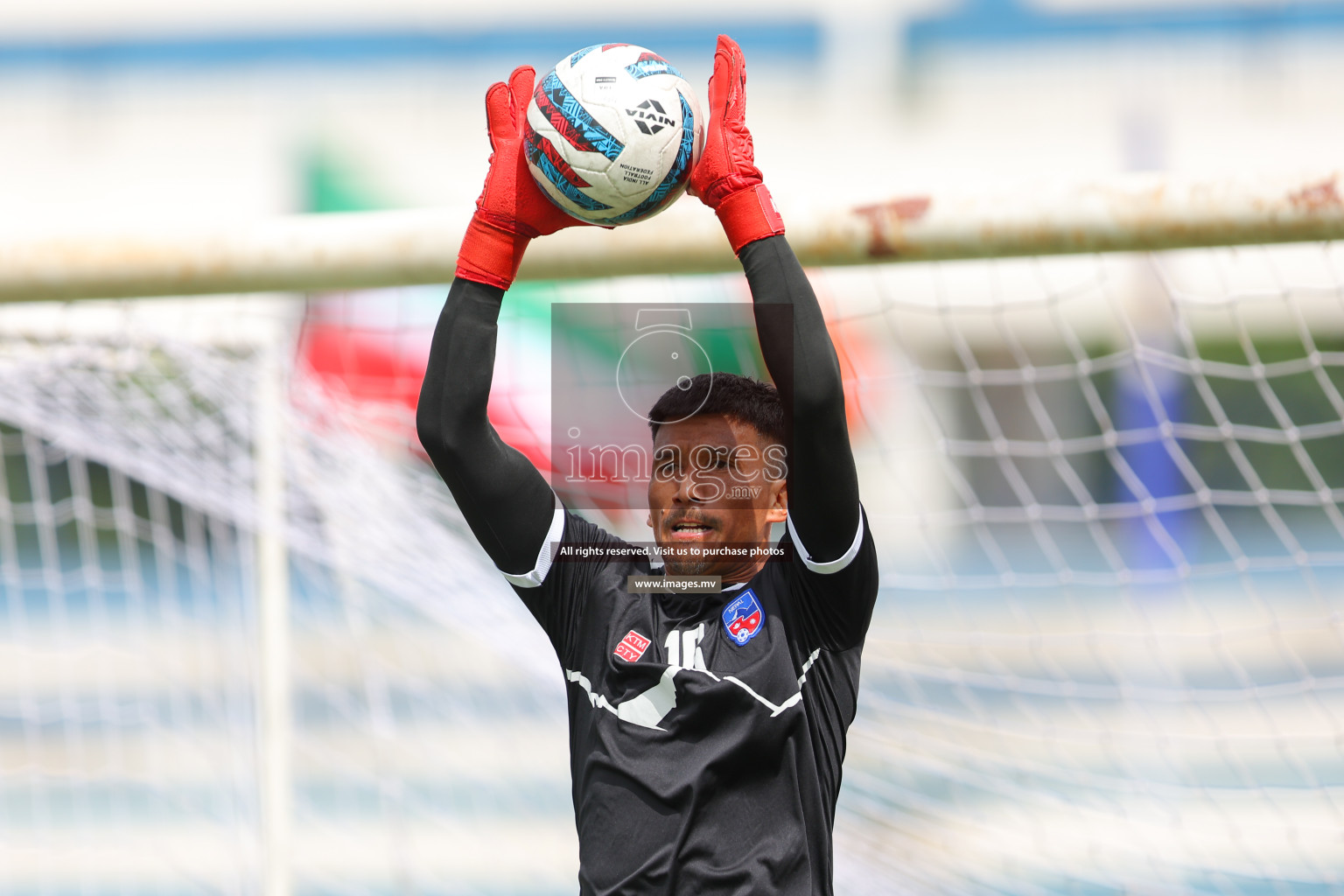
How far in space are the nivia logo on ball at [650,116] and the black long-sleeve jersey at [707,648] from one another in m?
0.22

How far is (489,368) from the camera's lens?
5.32 ft

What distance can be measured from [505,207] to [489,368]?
22 cm

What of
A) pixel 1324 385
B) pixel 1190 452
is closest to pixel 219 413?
pixel 1324 385

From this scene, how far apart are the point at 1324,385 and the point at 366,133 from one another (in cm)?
1525

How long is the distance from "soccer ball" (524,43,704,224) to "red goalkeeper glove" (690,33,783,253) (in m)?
0.04

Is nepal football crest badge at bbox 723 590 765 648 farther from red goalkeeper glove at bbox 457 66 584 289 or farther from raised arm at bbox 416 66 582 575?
red goalkeeper glove at bbox 457 66 584 289

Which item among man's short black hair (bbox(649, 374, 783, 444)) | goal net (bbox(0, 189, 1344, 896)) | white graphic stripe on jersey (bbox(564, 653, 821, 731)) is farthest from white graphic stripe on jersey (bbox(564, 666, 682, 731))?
goal net (bbox(0, 189, 1344, 896))

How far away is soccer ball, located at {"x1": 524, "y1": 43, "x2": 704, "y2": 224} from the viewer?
1589mm

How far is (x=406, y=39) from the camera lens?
17.2 meters

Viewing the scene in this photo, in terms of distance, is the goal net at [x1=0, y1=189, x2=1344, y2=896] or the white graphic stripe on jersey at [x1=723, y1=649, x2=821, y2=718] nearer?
the white graphic stripe on jersey at [x1=723, y1=649, x2=821, y2=718]

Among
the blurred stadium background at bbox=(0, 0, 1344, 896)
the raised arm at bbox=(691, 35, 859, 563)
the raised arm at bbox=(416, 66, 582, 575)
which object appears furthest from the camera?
the blurred stadium background at bbox=(0, 0, 1344, 896)

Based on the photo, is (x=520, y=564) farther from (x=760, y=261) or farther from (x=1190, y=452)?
(x=1190, y=452)

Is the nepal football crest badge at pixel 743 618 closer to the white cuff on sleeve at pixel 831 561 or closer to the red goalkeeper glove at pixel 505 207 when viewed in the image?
the white cuff on sleeve at pixel 831 561

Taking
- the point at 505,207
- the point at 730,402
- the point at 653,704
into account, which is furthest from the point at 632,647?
the point at 505,207
